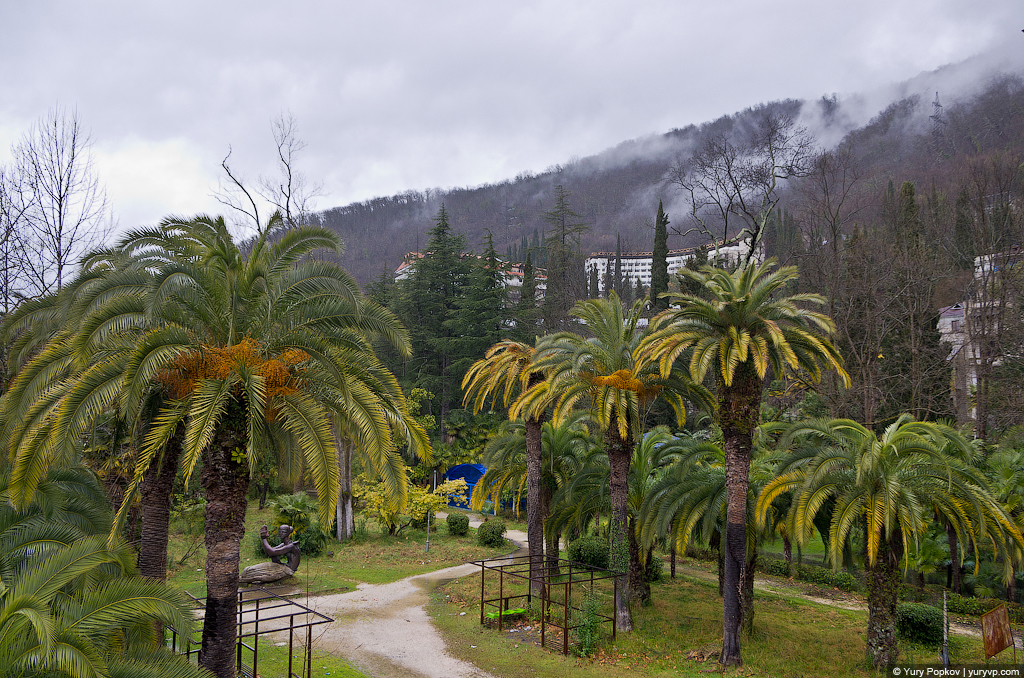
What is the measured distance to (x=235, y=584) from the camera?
9953 mm

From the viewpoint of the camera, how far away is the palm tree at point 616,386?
53.9 feet

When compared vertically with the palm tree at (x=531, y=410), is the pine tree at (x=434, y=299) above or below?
above

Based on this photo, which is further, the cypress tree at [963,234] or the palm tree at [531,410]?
the cypress tree at [963,234]

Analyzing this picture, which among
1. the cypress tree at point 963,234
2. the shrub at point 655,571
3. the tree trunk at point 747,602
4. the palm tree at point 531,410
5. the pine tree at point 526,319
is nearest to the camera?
the tree trunk at point 747,602

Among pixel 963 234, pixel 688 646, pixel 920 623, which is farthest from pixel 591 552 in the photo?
pixel 963 234

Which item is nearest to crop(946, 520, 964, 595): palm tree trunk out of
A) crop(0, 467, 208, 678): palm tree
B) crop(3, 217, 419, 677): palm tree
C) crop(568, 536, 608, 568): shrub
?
crop(568, 536, 608, 568): shrub

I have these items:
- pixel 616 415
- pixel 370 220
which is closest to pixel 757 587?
pixel 616 415

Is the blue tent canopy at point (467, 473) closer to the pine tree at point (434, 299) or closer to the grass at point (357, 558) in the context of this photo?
the grass at point (357, 558)

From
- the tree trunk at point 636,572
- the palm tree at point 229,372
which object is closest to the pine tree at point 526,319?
the tree trunk at point 636,572

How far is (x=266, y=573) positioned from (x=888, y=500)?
1644 cm

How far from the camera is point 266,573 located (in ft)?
61.9

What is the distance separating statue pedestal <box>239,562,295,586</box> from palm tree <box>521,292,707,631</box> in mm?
9720

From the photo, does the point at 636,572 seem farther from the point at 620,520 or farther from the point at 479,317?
the point at 479,317

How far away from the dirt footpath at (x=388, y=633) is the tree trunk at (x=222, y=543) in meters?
3.96
